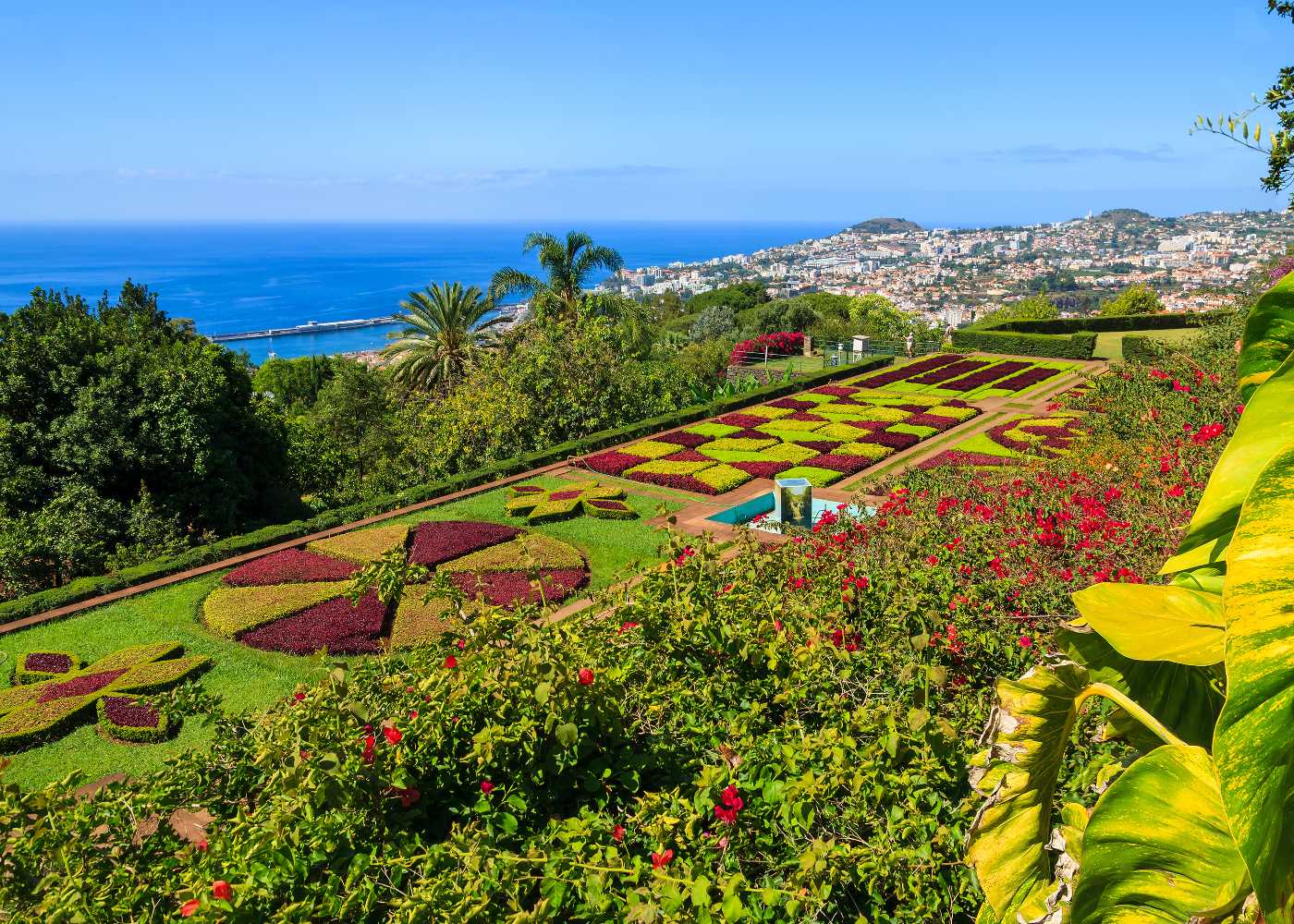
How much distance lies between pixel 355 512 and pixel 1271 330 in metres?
14.0

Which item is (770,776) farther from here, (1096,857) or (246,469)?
(246,469)

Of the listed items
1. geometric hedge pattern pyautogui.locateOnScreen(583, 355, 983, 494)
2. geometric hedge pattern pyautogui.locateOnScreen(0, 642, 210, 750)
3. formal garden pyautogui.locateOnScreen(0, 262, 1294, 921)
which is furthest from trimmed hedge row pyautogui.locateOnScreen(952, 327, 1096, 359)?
geometric hedge pattern pyautogui.locateOnScreen(0, 642, 210, 750)

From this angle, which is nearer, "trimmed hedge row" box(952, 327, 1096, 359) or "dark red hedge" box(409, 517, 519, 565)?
"dark red hedge" box(409, 517, 519, 565)

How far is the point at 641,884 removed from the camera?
8.78ft

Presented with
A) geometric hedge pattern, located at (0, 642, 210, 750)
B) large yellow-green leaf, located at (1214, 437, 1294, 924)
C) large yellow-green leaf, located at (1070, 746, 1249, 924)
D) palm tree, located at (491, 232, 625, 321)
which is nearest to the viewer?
large yellow-green leaf, located at (1214, 437, 1294, 924)

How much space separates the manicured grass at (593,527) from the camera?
1192 cm

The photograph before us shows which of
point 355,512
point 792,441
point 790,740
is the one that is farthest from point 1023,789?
point 792,441

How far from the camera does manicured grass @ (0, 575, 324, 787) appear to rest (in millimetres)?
7431

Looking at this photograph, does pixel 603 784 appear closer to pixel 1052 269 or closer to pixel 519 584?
pixel 519 584

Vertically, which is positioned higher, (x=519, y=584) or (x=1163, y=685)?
(x=1163, y=685)

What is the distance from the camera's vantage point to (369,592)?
36.4 feet

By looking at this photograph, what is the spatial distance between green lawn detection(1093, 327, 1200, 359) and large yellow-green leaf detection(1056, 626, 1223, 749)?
30.6 metres

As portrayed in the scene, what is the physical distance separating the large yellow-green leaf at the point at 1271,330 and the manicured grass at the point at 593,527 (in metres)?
10.00

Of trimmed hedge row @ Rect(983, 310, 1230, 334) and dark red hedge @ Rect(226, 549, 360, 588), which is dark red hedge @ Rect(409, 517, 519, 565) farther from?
trimmed hedge row @ Rect(983, 310, 1230, 334)
